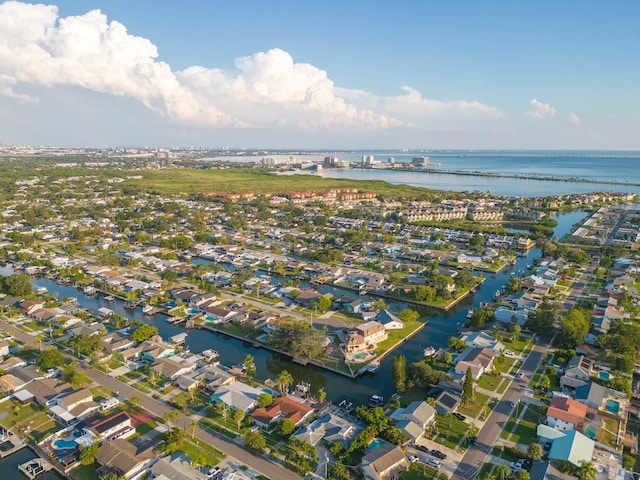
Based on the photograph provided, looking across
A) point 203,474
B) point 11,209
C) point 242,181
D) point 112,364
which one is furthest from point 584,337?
point 242,181

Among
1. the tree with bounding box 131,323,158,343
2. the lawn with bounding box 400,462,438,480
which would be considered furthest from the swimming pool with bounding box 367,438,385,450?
the tree with bounding box 131,323,158,343

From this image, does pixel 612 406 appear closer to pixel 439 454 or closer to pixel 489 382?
pixel 489 382

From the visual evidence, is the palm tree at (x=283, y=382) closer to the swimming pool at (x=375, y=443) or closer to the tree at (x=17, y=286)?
the swimming pool at (x=375, y=443)

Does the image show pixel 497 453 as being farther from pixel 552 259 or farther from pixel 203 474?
pixel 552 259

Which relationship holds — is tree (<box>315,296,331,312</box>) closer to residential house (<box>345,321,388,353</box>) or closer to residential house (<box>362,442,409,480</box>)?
residential house (<box>345,321,388,353</box>)

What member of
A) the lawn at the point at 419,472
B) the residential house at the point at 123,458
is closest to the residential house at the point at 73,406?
the residential house at the point at 123,458

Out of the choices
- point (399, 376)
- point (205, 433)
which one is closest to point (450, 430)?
point (399, 376)
